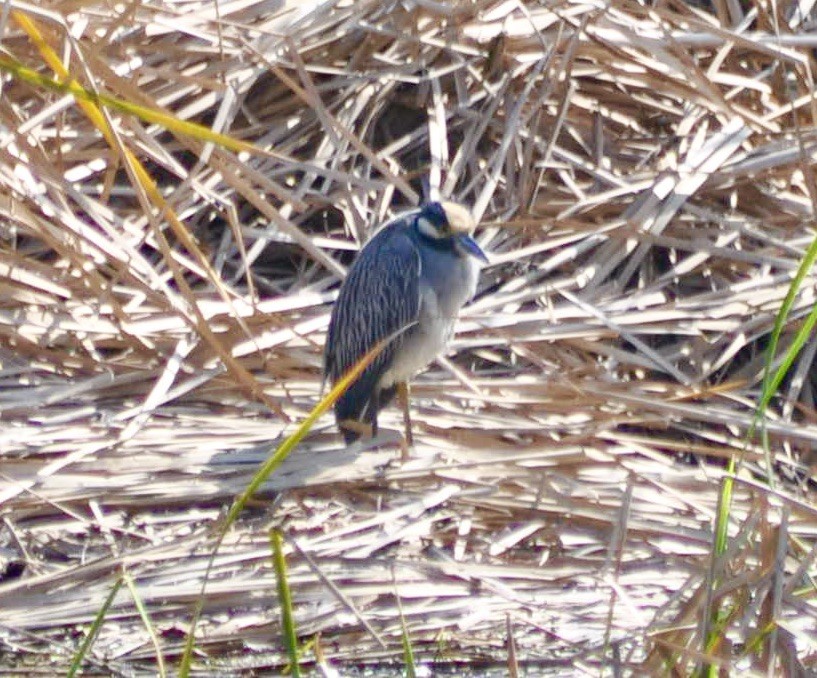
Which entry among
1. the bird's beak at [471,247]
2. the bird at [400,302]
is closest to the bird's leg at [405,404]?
the bird at [400,302]

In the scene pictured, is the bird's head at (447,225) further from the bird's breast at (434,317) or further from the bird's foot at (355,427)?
the bird's foot at (355,427)

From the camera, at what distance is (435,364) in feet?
15.9

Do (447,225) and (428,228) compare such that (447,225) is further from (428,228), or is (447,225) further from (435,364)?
(435,364)

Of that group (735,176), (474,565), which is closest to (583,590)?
(474,565)

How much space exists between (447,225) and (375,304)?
0.90ft

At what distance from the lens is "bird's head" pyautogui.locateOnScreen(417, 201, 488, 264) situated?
452cm

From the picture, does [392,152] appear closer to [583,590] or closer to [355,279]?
[355,279]

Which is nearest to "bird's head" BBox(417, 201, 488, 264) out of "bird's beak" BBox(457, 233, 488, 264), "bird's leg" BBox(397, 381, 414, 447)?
"bird's beak" BBox(457, 233, 488, 264)

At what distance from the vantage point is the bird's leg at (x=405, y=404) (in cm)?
433

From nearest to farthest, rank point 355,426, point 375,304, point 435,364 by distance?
point 355,426 → point 375,304 → point 435,364

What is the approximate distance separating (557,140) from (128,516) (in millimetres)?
1812

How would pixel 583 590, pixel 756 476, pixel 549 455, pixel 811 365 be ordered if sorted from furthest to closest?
1. pixel 811 365
2. pixel 756 476
3. pixel 549 455
4. pixel 583 590

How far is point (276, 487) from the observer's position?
4.12 m

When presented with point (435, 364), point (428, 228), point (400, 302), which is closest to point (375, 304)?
point (400, 302)
